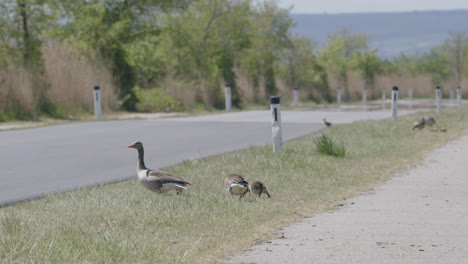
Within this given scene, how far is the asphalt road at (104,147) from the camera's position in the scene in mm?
11312

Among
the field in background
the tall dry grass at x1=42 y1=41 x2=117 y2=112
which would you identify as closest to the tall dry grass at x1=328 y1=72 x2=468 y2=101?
the tall dry grass at x1=42 y1=41 x2=117 y2=112

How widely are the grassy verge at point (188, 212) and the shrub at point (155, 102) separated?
18053mm

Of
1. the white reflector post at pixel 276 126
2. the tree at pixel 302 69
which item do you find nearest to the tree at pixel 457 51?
the tree at pixel 302 69

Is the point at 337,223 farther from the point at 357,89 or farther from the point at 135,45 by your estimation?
the point at 357,89

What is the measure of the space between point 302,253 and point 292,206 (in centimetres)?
262

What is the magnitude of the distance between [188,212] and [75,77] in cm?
2211

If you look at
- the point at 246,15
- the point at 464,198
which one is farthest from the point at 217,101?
the point at 464,198

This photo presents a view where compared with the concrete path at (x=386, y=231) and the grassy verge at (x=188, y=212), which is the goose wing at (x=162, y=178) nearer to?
the grassy verge at (x=188, y=212)

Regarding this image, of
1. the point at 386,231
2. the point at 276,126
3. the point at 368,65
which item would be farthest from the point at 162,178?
the point at 368,65

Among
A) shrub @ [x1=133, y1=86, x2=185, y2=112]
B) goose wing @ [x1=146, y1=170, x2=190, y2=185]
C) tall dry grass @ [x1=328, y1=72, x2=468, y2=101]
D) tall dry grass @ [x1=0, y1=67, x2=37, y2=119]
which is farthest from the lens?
tall dry grass @ [x1=328, y1=72, x2=468, y2=101]

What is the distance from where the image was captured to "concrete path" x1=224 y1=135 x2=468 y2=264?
634 centimetres

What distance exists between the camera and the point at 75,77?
96.4 feet

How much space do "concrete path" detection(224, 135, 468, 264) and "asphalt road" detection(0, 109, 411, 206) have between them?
3.75 m

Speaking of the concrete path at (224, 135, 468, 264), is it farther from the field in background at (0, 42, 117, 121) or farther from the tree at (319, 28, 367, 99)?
the tree at (319, 28, 367, 99)
